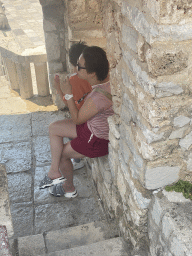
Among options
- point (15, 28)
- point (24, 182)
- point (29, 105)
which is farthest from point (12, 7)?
point (24, 182)

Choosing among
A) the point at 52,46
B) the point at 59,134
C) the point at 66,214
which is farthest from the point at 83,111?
the point at 52,46

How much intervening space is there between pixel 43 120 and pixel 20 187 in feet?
5.24

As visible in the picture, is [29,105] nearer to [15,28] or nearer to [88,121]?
[88,121]

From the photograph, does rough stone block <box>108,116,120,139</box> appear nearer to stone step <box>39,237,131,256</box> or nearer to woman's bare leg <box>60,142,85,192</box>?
woman's bare leg <box>60,142,85,192</box>

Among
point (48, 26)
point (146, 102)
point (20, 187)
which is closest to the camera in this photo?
point (146, 102)

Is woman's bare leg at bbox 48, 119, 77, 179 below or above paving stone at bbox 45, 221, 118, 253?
above

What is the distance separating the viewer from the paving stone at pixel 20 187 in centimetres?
338

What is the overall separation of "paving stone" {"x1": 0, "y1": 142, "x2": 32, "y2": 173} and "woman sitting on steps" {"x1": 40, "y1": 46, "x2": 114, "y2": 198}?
88cm

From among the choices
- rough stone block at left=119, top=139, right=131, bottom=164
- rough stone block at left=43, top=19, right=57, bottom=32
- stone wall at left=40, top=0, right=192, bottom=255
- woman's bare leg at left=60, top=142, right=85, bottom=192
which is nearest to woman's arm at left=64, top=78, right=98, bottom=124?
stone wall at left=40, top=0, right=192, bottom=255

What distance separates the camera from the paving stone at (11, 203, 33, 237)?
2994 mm

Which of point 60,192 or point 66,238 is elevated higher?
point 66,238

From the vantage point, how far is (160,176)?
185 cm

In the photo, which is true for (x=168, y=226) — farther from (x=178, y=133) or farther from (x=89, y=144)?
(x=89, y=144)

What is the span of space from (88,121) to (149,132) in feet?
4.01
